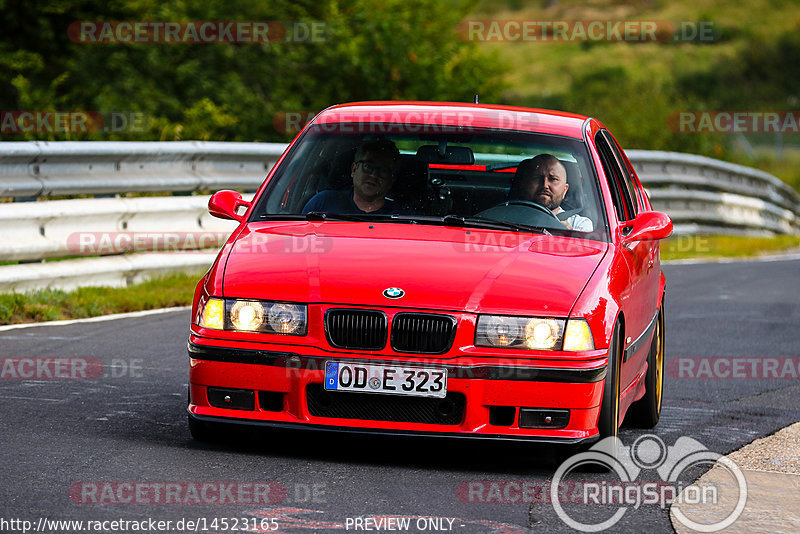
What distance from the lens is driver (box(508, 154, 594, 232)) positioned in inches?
267

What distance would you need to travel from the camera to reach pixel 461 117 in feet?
23.7

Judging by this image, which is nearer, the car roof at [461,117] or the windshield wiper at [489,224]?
the windshield wiper at [489,224]

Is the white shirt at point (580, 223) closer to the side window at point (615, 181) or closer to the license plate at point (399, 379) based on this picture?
the side window at point (615, 181)

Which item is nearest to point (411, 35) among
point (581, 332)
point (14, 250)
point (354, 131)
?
point (14, 250)

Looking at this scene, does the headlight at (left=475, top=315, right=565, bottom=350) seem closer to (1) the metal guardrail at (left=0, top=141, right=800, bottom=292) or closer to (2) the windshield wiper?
(2) the windshield wiper

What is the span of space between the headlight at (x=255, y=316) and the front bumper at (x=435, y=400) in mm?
→ 96

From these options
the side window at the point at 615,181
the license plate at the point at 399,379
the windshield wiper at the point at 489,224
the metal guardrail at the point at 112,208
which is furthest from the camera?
the metal guardrail at the point at 112,208

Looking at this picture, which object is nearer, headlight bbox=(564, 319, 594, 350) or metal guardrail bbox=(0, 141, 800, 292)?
headlight bbox=(564, 319, 594, 350)

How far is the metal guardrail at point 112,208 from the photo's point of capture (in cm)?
1031

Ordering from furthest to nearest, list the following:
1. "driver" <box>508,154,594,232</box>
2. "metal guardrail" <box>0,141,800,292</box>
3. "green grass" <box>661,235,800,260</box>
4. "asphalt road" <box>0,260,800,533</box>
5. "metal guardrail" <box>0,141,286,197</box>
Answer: "green grass" <box>661,235,800,260</box> < "metal guardrail" <box>0,141,286,197</box> < "metal guardrail" <box>0,141,800,292</box> < "driver" <box>508,154,594,232</box> < "asphalt road" <box>0,260,800,533</box>

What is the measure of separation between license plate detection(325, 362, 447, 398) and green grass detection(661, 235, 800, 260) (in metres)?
13.3

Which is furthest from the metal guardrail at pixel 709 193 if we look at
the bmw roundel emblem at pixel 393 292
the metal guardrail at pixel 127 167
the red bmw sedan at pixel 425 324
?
the bmw roundel emblem at pixel 393 292

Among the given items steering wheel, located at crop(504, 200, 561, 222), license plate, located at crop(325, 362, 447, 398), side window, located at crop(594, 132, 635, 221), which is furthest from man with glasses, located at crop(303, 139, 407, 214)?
license plate, located at crop(325, 362, 447, 398)

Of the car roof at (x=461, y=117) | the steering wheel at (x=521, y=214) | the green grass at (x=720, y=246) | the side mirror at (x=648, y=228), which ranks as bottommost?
the green grass at (x=720, y=246)
